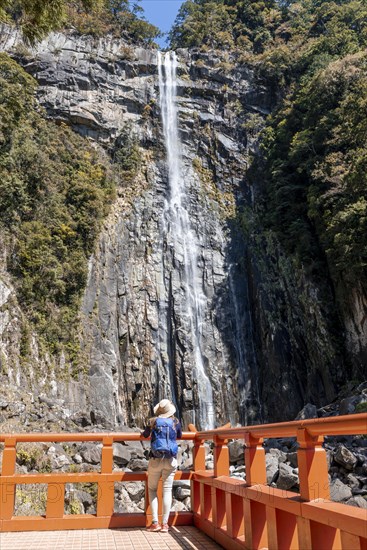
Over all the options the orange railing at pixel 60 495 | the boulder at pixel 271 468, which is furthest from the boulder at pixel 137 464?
the orange railing at pixel 60 495

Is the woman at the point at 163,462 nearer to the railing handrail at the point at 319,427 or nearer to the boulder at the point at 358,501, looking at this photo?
the railing handrail at the point at 319,427

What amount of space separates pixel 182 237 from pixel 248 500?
1916 cm

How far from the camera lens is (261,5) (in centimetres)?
3234

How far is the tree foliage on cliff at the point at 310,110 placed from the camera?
16547mm

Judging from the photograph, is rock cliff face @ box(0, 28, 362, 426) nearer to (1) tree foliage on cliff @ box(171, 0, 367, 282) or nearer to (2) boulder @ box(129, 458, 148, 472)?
(1) tree foliage on cliff @ box(171, 0, 367, 282)

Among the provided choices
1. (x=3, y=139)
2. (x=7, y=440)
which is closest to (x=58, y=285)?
(x=3, y=139)

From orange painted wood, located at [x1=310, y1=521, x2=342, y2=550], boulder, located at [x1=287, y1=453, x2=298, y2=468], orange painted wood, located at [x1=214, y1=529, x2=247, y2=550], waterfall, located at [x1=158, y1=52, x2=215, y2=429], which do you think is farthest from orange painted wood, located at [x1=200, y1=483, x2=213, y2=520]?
waterfall, located at [x1=158, y1=52, x2=215, y2=429]

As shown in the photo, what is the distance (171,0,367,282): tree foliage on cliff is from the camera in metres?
16.5

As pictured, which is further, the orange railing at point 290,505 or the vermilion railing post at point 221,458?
the vermilion railing post at point 221,458

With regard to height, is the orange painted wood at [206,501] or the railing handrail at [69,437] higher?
the railing handrail at [69,437]

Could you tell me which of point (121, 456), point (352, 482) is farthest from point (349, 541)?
point (121, 456)

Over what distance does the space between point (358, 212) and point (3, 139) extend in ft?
42.0

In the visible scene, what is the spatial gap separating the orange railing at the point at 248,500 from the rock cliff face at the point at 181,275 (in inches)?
399

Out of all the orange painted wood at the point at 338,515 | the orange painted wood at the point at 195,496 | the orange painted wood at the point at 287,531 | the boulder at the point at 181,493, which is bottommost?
the boulder at the point at 181,493
